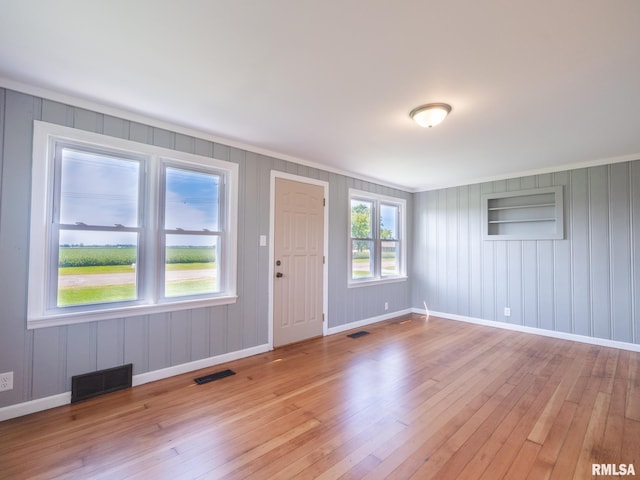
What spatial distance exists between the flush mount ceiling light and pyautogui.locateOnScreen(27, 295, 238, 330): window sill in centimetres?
260

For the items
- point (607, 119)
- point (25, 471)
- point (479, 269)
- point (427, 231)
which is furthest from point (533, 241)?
point (25, 471)

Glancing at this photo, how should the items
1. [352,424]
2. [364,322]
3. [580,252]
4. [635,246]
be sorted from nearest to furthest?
[352,424]
[635,246]
[580,252]
[364,322]

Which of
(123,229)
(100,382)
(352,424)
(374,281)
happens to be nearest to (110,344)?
(100,382)

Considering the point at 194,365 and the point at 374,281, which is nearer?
the point at 194,365

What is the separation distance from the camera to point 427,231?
19.0 ft

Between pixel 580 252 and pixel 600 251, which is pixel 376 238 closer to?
pixel 580 252

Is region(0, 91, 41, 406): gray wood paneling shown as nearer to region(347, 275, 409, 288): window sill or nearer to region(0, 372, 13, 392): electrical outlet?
region(0, 372, 13, 392): electrical outlet

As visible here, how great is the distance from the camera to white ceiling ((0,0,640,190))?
5.12 feet

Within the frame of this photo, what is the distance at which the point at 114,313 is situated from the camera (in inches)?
103

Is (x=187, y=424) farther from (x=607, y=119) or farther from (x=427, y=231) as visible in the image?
(x=427, y=231)

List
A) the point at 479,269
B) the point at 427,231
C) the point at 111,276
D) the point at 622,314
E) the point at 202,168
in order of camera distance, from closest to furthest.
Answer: the point at 111,276
the point at 202,168
the point at 622,314
the point at 479,269
the point at 427,231

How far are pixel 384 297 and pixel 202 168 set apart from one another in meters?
3.66

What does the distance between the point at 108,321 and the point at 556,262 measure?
17.9ft

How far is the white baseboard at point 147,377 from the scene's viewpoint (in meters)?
2.21
